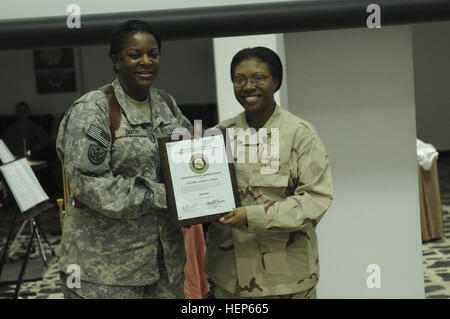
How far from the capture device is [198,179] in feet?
6.83

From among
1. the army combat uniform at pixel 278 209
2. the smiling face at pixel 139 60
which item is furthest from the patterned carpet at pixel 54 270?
the smiling face at pixel 139 60

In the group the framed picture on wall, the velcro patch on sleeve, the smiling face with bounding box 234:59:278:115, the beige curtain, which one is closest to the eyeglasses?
the smiling face with bounding box 234:59:278:115

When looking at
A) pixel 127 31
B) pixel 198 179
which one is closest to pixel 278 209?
pixel 198 179

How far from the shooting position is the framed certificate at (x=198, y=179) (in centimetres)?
203

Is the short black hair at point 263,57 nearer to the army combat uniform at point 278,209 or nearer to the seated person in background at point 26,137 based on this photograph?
the army combat uniform at point 278,209

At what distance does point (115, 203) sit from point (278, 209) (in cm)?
59

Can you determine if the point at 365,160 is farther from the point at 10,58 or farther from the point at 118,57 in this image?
the point at 10,58

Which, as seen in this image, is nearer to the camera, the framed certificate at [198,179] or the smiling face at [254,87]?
the framed certificate at [198,179]

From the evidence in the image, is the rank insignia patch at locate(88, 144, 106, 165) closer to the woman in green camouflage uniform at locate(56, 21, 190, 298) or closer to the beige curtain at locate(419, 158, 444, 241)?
the woman in green camouflage uniform at locate(56, 21, 190, 298)

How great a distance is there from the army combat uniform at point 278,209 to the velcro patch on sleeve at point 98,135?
506mm

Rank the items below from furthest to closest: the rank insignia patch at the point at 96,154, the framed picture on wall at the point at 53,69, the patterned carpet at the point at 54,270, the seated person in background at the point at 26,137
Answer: the framed picture on wall at the point at 53,69
the seated person in background at the point at 26,137
the patterned carpet at the point at 54,270
the rank insignia patch at the point at 96,154

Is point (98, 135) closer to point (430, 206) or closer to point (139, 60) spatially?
point (139, 60)

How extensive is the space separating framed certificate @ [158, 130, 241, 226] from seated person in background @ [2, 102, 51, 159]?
7.91 m
